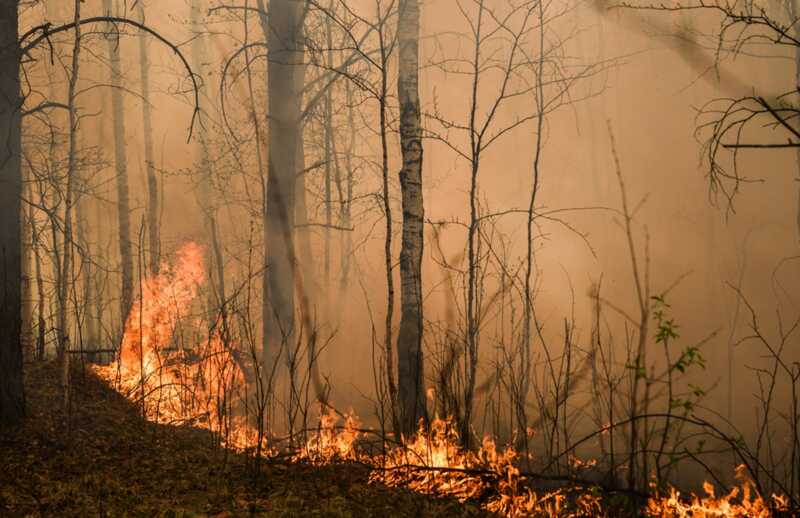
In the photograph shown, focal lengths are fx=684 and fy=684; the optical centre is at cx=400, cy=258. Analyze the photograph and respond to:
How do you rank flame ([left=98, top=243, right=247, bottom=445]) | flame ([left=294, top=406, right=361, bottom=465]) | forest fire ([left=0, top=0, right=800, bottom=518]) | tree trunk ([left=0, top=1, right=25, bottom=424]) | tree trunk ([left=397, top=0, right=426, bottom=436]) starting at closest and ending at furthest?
1. forest fire ([left=0, top=0, right=800, bottom=518])
2. flame ([left=294, top=406, right=361, bottom=465])
3. tree trunk ([left=0, top=1, right=25, bottom=424])
4. flame ([left=98, top=243, right=247, bottom=445])
5. tree trunk ([left=397, top=0, right=426, bottom=436])

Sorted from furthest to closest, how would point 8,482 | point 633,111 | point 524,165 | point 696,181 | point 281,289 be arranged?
point 524,165
point 633,111
point 696,181
point 281,289
point 8,482

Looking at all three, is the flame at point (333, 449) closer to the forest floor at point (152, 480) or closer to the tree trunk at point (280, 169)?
the forest floor at point (152, 480)

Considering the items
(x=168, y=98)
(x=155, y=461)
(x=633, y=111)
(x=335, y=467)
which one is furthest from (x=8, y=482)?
(x=168, y=98)

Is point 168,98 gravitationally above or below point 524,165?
above

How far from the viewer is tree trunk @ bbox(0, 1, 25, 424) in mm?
6602

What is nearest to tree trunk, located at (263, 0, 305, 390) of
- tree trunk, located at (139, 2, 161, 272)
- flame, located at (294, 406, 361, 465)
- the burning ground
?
the burning ground

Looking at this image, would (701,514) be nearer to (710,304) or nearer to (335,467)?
(335,467)

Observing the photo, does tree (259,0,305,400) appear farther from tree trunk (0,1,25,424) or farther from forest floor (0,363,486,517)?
tree trunk (0,1,25,424)

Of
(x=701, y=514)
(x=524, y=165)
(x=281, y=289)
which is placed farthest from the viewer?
(x=524, y=165)

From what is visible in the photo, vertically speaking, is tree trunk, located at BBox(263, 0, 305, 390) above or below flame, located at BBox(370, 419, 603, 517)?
above

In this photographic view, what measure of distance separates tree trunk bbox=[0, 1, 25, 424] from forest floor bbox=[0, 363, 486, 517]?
0.39m

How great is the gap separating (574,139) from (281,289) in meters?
20.6

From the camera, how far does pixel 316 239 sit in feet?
101

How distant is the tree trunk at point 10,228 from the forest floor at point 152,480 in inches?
15.3
